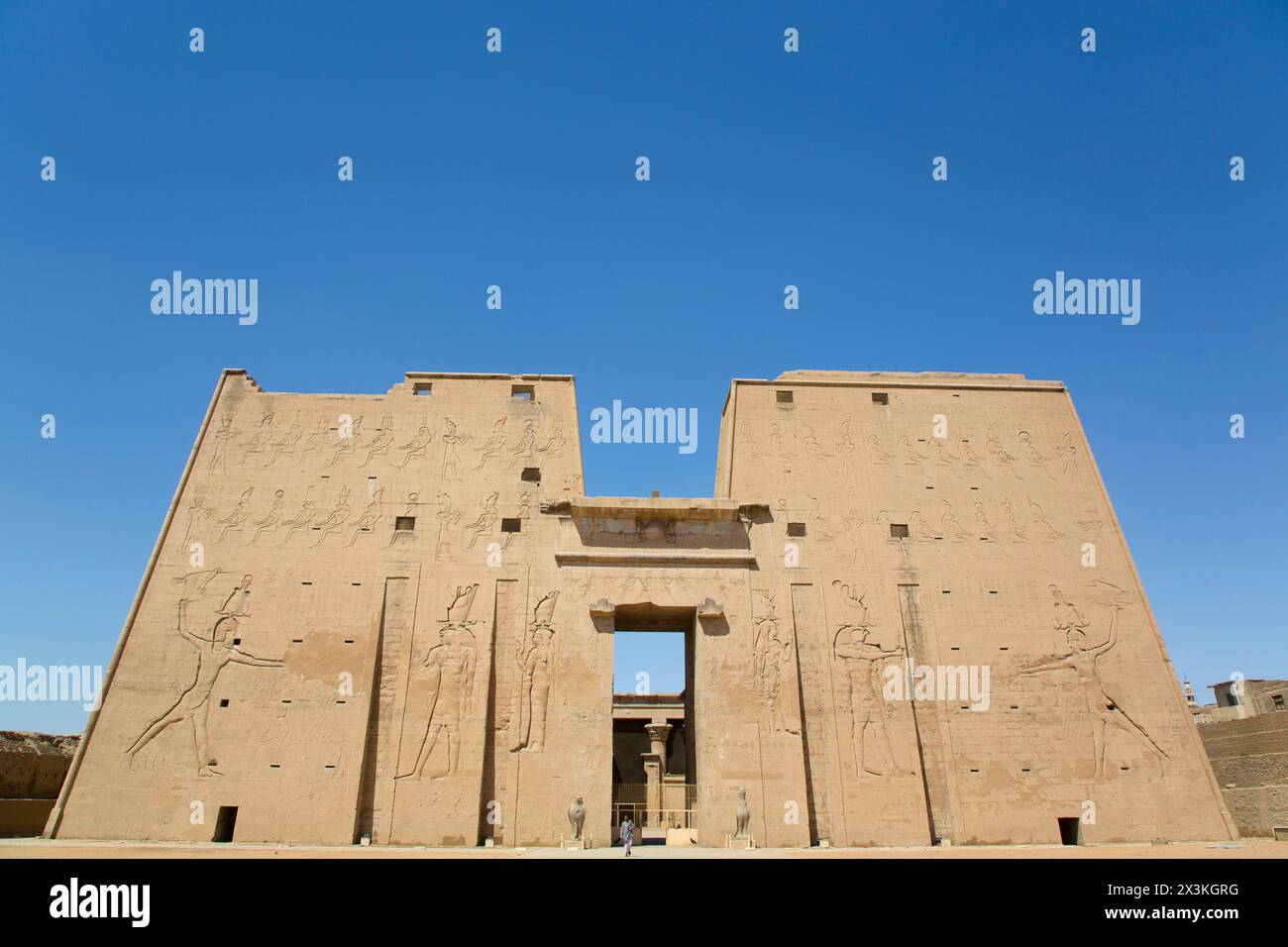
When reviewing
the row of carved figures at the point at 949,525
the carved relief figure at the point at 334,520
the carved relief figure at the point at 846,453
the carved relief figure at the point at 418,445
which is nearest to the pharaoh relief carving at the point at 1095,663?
the row of carved figures at the point at 949,525

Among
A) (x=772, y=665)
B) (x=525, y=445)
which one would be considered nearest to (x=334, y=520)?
(x=525, y=445)

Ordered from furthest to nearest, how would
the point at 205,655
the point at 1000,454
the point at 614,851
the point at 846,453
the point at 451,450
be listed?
the point at 1000,454 → the point at 846,453 → the point at 451,450 → the point at 205,655 → the point at 614,851

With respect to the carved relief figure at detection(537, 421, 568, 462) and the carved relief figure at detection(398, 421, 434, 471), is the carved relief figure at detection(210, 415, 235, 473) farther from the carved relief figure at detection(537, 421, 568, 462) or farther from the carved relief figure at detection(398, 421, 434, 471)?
the carved relief figure at detection(537, 421, 568, 462)

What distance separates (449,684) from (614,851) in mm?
4765

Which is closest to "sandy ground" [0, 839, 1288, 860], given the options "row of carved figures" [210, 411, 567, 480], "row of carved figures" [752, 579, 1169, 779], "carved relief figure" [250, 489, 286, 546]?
"row of carved figures" [752, 579, 1169, 779]

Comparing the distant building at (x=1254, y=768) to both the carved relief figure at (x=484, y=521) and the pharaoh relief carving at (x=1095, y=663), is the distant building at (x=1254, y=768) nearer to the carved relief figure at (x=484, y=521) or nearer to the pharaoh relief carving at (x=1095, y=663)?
the pharaoh relief carving at (x=1095, y=663)

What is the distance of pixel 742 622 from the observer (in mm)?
18453

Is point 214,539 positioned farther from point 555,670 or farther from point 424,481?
point 555,670

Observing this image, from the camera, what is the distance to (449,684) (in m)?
17.6

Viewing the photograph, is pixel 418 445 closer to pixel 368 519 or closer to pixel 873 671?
pixel 368 519

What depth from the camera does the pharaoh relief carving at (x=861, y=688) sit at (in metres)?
17.6

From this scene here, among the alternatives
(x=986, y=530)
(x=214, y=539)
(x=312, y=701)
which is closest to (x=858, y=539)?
(x=986, y=530)

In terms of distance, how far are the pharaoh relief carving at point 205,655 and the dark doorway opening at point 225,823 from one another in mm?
764

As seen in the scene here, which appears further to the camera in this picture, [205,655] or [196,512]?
[196,512]
